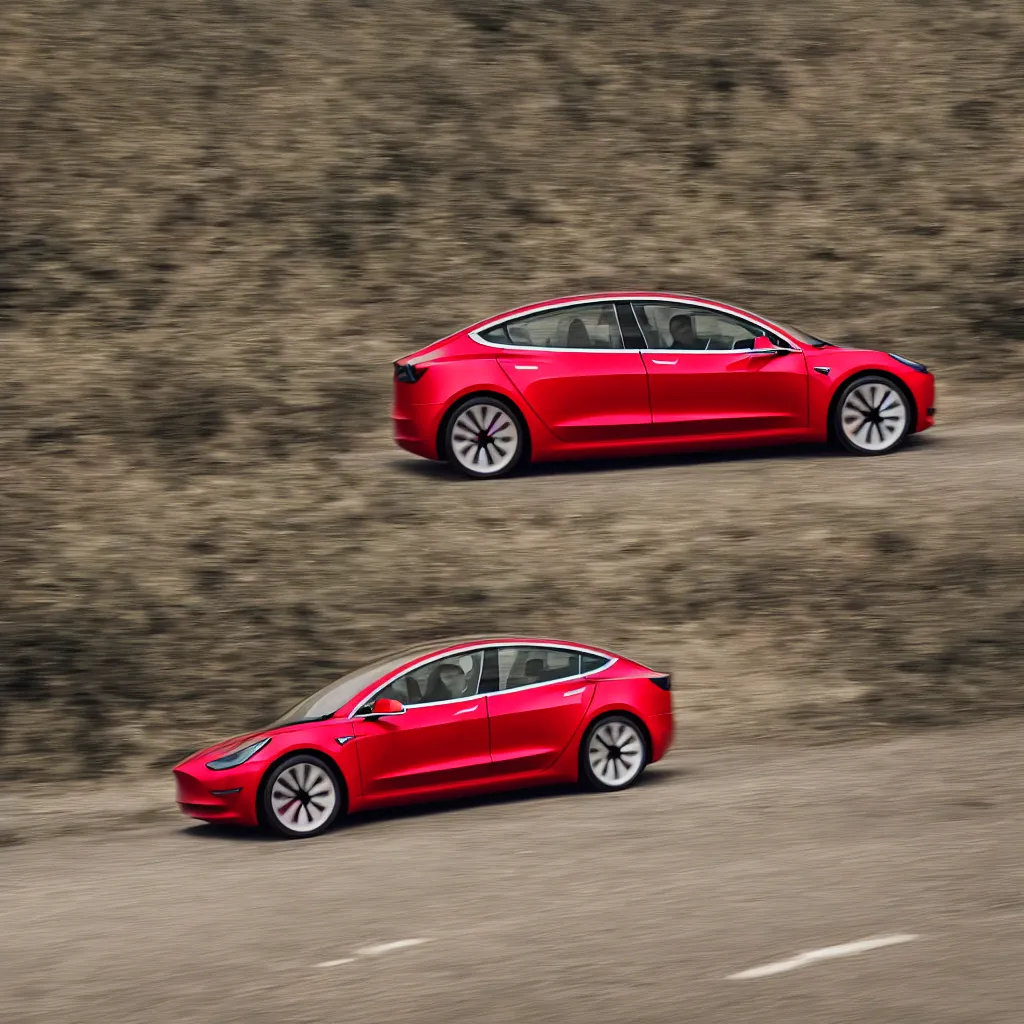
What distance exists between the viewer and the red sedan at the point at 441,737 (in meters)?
10.5

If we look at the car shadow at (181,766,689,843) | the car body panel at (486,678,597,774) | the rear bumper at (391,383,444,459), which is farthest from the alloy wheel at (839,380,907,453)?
the car body panel at (486,678,597,774)

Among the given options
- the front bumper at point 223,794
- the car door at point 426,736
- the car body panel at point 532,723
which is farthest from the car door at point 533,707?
the front bumper at point 223,794

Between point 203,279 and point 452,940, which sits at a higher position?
point 203,279

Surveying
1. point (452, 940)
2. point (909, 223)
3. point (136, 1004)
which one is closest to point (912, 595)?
point (452, 940)

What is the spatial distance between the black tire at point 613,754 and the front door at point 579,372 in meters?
4.80

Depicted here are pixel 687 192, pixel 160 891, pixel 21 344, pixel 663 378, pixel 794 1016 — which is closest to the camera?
pixel 794 1016

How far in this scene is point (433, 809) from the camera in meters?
11.3

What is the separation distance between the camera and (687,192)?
23.7 meters

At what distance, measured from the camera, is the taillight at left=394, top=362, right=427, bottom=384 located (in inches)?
596

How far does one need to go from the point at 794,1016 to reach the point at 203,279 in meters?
17.8

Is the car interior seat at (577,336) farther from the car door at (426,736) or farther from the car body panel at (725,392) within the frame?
the car door at (426,736)

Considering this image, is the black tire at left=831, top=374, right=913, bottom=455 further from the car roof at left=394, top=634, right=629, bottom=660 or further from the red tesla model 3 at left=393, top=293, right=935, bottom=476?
the car roof at left=394, top=634, right=629, bottom=660

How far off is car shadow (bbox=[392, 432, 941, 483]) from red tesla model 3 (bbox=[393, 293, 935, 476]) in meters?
0.76

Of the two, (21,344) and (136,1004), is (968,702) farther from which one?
(21,344)
